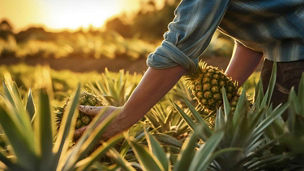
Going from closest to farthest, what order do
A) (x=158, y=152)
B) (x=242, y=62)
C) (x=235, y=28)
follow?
1. (x=158, y=152)
2. (x=235, y=28)
3. (x=242, y=62)

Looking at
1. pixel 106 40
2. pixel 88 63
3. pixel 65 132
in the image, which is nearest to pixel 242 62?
A: pixel 65 132

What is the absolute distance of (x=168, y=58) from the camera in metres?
1.29

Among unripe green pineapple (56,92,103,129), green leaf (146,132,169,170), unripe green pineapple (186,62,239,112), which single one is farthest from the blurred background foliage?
green leaf (146,132,169,170)

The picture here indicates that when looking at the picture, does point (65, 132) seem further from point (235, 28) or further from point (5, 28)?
point (5, 28)

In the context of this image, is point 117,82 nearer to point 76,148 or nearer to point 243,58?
point 243,58

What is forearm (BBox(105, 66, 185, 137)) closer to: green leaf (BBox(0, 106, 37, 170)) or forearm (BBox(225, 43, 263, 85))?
green leaf (BBox(0, 106, 37, 170))

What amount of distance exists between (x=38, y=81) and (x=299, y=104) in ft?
2.33

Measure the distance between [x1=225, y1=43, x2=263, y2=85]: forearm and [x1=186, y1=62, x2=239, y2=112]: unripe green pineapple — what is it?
0.26m

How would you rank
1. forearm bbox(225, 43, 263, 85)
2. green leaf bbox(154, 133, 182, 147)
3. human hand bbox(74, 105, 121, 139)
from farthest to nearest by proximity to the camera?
forearm bbox(225, 43, 263, 85), human hand bbox(74, 105, 121, 139), green leaf bbox(154, 133, 182, 147)

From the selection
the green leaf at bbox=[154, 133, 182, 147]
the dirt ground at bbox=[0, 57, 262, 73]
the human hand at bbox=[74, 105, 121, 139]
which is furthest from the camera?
the dirt ground at bbox=[0, 57, 262, 73]

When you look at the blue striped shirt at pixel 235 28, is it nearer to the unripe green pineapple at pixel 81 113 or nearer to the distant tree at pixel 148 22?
the unripe green pineapple at pixel 81 113

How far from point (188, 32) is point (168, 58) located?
0.33 ft

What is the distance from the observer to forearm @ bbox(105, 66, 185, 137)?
131 centimetres

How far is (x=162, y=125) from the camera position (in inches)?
70.7
